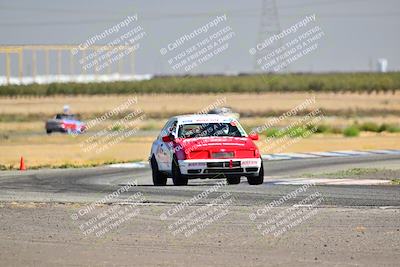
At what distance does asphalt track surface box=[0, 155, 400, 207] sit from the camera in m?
18.4

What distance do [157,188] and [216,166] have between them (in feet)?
4.37

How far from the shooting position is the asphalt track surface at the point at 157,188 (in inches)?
726

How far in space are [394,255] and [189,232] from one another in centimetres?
307

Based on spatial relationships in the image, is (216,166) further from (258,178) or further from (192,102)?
(192,102)

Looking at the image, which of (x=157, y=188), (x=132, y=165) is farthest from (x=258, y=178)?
(x=132, y=165)

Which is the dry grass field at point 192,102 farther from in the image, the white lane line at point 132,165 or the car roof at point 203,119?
the car roof at point 203,119

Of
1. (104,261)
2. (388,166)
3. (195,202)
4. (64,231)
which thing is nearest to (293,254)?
(104,261)

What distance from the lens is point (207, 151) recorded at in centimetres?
2108

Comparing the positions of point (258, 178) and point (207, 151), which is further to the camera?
point (258, 178)

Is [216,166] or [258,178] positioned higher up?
[216,166]

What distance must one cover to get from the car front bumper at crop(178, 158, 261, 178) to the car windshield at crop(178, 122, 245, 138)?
92 centimetres

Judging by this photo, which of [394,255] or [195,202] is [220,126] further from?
[394,255]

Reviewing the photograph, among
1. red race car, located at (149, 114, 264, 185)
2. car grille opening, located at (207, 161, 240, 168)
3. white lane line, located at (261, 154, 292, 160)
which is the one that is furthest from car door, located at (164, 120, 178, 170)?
white lane line, located at (261, 154, 292, 160)

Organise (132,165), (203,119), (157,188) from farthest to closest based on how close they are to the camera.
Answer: (132,165) < (203,119) < (157,188)
